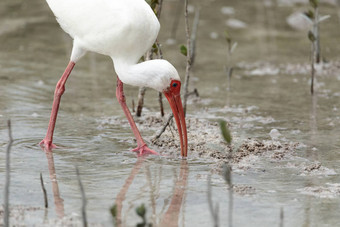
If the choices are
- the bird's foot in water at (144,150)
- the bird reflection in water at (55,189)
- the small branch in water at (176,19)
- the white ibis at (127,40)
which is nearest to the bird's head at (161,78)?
the white ibis at (127,40)

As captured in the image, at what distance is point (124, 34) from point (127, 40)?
0.21 feet

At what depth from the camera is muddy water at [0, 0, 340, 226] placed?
409 cm

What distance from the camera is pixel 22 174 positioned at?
4.69 metres

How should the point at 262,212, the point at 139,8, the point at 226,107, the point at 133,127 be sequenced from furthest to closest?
the point at 226,107 → the point at 133,127 → the point at 139,8 → the point at 262,212

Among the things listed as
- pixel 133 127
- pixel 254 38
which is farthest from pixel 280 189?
pixel 254 38

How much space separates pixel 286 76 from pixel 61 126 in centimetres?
345

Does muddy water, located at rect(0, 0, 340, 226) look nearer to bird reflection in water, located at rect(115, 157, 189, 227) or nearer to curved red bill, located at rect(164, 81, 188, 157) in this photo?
bird reflection in water, located at rect(115, 157, 189, 227)

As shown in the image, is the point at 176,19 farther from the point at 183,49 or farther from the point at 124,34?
the point at 124,34

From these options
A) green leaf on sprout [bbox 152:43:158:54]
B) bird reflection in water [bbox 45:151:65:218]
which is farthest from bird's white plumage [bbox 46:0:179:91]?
bird reflection in water [bbox 45:151:65:218]

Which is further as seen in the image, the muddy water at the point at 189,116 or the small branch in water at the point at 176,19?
the small branch in water at the point at 176,19

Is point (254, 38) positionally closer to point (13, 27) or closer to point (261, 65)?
point (261, 65)

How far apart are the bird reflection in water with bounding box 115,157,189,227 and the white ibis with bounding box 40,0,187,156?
407 millimetres

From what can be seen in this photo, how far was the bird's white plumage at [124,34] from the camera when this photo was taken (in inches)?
209

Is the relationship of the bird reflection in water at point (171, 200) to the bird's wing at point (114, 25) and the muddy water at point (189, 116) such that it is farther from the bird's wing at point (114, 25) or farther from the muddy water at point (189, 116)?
the bird's wing at point (114, 25)
